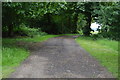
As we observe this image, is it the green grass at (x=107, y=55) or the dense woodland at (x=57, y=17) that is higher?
the dense woodland at (x=57, y=17)

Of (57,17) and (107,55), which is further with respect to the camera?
(57,17)

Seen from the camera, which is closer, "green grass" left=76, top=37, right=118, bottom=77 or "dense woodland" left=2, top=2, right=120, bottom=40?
"green grass" left=76, top=37, right=118, bottom=77

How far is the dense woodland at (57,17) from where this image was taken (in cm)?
1116

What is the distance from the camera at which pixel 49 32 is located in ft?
113

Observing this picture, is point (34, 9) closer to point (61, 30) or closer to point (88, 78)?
point (88, 78)

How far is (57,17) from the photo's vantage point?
111 ft

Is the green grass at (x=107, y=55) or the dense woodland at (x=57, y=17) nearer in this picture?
the green grass at (x=107, y=55)

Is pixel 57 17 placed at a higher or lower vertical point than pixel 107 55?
higher

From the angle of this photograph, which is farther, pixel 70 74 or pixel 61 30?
pixel 61 30

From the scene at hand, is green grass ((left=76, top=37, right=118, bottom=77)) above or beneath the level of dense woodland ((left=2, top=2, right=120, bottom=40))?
beneath

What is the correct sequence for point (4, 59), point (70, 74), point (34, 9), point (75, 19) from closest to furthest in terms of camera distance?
point (70, 74)
point (4, 59)
point (34, 9)
point (75, 19)

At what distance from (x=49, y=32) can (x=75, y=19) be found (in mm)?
10158

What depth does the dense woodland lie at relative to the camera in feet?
36.6

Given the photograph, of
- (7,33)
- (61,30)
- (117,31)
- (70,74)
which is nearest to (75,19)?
(61,30)
